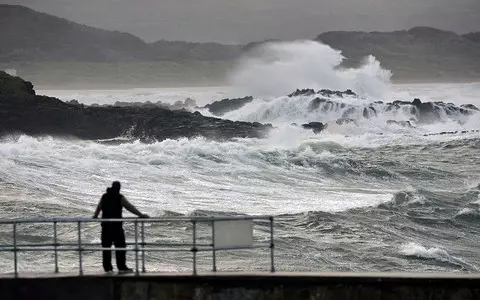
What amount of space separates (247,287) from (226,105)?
255 ft

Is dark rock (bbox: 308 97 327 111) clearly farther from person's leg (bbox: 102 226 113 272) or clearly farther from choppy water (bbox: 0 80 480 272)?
person's leg (bbox: 102 226 113 272)

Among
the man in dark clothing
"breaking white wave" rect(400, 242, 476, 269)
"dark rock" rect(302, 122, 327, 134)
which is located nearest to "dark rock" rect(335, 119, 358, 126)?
"dark rock" rect(302, 122, 327, 134)

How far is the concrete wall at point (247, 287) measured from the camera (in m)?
11.0

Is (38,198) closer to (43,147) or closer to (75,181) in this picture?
(75,181)

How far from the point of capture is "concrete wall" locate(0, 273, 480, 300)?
36.1 ft

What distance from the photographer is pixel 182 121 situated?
6575 cm

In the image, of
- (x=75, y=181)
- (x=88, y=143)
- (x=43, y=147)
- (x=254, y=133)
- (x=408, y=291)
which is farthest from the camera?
(x=254, y=133)

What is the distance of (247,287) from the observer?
11.3 meters

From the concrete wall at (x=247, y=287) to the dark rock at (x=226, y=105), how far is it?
74.6 meters

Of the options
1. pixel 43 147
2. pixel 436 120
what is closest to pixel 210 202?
pixel 43 147

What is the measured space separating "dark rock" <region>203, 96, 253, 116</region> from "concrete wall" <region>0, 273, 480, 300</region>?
245ft

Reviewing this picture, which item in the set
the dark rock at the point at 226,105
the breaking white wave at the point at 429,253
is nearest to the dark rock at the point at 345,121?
the dark rock at the point at 226,105

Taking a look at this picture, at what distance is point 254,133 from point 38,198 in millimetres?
33328

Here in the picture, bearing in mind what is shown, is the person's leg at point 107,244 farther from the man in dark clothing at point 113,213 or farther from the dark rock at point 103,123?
the dark rock at point 103,123
